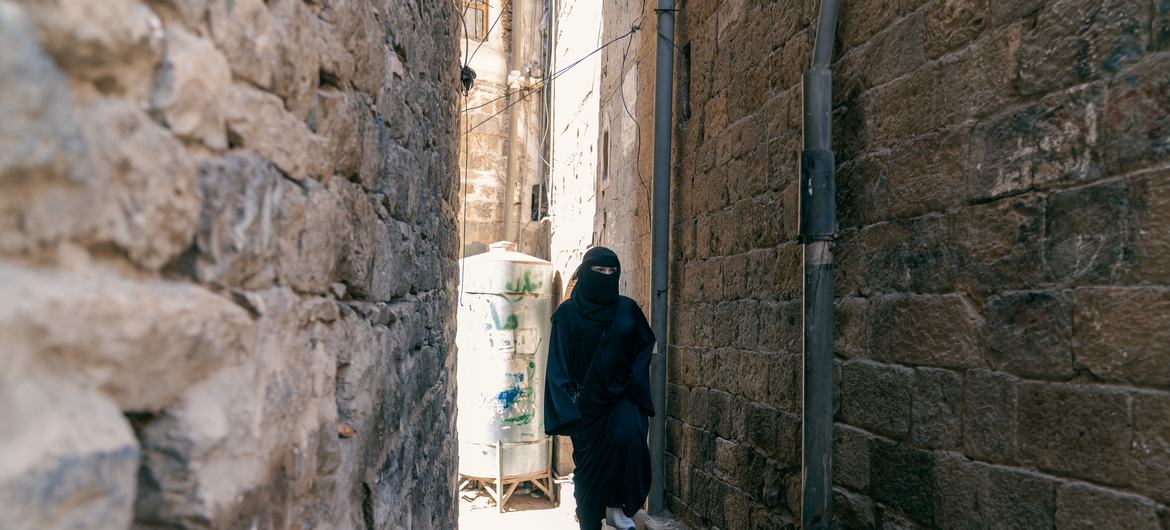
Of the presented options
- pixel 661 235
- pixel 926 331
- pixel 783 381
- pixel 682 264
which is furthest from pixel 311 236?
pixel 661 235

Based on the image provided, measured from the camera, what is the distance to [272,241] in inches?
43.7

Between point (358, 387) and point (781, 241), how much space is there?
2198 millimetres

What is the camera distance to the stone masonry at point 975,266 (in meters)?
1.67

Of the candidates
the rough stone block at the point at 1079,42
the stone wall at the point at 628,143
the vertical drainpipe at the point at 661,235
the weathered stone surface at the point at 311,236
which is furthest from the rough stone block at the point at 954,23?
the stone wall at the point at 628,143

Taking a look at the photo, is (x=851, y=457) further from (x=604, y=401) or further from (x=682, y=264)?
(x=682, y=264)

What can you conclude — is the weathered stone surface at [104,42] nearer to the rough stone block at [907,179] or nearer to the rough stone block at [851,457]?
the rough stone block at [907,179]

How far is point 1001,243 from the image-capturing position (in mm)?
2033

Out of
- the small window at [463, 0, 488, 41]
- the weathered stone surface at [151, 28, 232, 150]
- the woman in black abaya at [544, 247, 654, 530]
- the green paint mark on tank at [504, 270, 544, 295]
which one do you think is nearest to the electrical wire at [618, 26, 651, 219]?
the woman in black abaya at [544, 247, 654, 530]

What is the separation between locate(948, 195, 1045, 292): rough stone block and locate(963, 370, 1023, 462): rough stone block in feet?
0.84

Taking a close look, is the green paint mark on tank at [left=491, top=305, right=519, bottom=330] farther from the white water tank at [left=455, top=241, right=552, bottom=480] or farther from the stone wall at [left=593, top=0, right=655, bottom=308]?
the stone wall at [left=593, top=0, right=655, bottom=308]

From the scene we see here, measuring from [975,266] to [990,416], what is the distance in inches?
16.8

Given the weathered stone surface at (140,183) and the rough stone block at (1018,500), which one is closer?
the weathered stone surface at (140,183)

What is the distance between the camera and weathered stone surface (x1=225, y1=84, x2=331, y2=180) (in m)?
1.00

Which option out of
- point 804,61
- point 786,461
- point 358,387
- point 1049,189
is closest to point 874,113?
point 804,61
